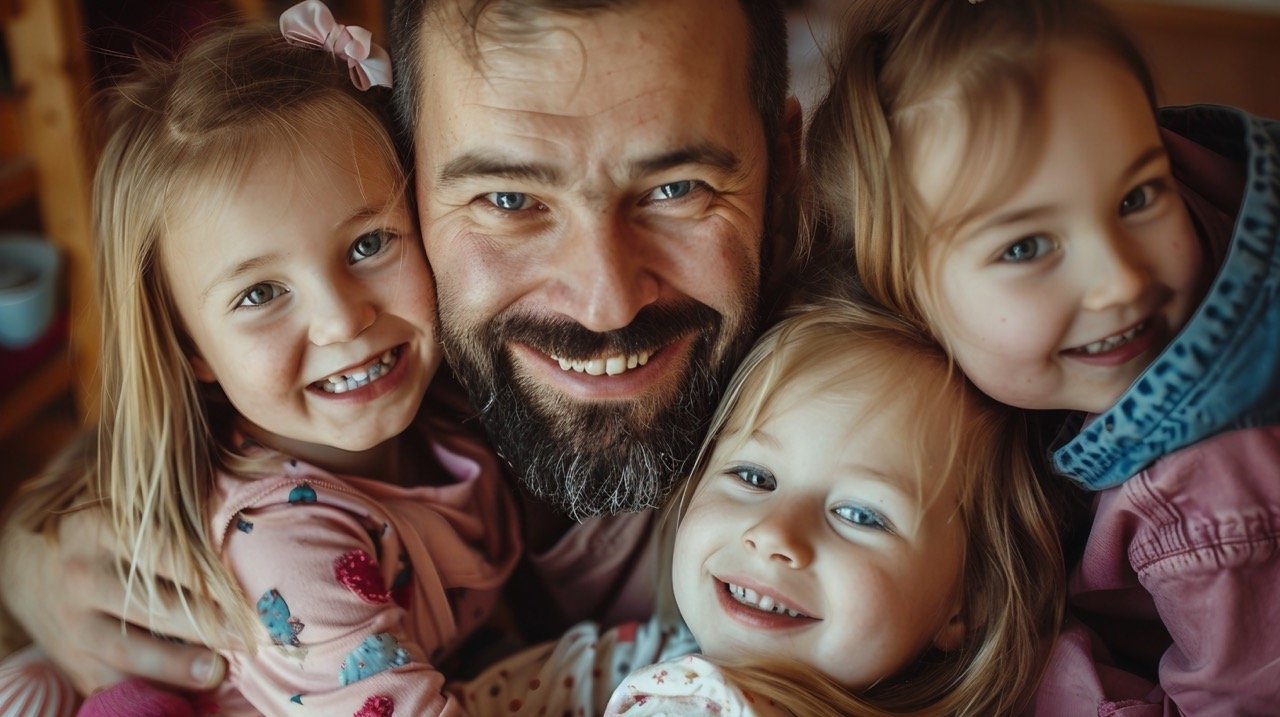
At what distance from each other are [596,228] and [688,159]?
116mm

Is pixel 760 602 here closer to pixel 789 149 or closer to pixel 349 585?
pixel 349 585

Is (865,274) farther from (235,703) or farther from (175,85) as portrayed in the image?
(235,703)

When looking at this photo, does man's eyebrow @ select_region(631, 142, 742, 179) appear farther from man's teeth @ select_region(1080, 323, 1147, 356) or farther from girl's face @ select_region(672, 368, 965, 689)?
man's teeth @ select_region(1080, 323, 1147, 356)

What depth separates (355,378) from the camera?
122 centimetres

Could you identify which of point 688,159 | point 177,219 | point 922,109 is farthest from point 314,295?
point 922,109

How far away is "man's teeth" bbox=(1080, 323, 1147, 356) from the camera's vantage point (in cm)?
98

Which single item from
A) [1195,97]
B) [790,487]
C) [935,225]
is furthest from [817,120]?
[1195,97]

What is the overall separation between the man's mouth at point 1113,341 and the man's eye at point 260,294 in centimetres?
81

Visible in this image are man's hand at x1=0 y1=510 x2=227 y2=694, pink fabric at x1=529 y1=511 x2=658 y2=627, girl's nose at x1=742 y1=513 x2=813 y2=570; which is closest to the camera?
girl's nose at x1=742 y1=513 x2=813 y2=570

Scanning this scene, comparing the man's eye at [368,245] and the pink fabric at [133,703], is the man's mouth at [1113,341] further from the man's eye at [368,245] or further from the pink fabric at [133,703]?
the pink fabric at [133,703]

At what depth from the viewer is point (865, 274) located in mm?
1102

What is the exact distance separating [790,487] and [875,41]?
1.48 ft

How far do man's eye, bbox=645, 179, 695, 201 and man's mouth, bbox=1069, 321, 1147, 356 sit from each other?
0.42 metres

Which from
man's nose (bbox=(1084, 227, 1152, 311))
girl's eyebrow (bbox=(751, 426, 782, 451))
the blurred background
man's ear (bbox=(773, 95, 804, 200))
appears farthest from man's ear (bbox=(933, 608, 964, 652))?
the blurred background
